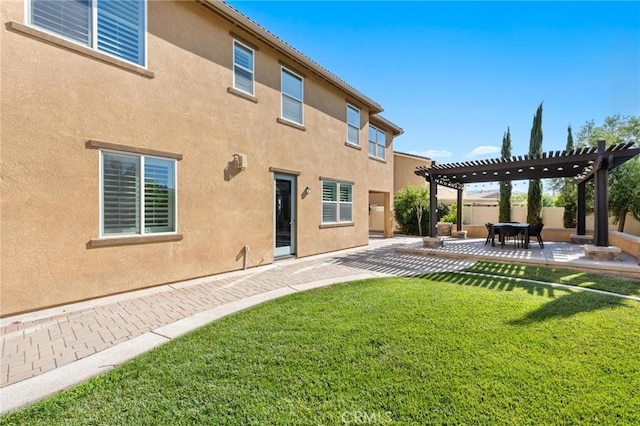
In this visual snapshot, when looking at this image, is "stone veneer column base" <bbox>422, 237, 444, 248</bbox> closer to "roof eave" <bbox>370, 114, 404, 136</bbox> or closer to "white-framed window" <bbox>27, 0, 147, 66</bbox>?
"roof eave" <bbox>370, 114, 404, 136</bbox>

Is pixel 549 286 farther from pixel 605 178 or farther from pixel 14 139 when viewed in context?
pixel 14 139

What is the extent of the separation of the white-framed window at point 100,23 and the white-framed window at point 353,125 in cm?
885

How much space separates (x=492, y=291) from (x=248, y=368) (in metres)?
5.63

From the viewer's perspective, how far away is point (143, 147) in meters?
6.49

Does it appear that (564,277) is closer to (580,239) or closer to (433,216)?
(433,216)

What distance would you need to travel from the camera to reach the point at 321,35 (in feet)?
42.1

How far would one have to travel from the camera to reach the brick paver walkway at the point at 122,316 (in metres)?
3.65

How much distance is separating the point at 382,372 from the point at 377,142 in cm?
1508

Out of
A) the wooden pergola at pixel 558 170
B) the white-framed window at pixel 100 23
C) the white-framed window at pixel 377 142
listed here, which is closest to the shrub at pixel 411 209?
the wooden pergola at pixel 558 170

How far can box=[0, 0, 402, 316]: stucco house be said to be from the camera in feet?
16.5

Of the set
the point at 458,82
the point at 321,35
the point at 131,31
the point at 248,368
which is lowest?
the point at 248,368

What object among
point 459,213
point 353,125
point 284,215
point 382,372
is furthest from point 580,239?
point 382,372

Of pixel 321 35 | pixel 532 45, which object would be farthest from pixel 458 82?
pixel 321 35

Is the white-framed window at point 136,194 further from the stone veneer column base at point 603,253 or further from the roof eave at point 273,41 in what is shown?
the stone veneer column base at point 603,253
